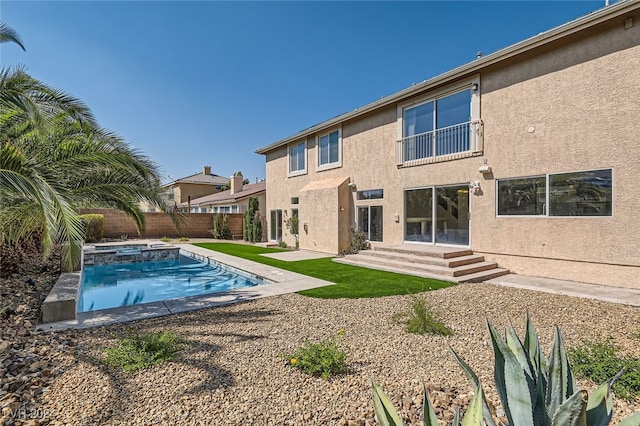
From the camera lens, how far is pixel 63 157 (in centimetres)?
817

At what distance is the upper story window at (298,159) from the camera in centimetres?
2352

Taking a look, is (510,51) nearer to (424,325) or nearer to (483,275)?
(483,275)

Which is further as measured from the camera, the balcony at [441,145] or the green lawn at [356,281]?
the balcony at [441,145]

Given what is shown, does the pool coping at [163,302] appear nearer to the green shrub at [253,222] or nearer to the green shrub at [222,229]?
the green shrub at [253,222]

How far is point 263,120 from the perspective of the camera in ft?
100

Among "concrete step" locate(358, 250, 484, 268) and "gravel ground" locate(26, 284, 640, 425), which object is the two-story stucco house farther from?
"gravel ground" locate(26, 284, 640, 425)

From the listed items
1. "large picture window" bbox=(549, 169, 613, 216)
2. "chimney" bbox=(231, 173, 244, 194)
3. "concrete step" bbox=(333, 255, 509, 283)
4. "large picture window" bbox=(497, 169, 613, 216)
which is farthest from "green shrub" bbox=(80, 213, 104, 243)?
"large picture window" bbox=(549, 169, 613, 216)

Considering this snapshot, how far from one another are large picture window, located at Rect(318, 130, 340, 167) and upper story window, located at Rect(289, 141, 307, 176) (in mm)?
1593

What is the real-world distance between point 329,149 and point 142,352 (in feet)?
58.5

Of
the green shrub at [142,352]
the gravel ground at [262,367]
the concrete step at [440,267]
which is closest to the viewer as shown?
the gravel ground at [262,367]

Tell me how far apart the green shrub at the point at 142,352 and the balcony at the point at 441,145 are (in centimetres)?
1292

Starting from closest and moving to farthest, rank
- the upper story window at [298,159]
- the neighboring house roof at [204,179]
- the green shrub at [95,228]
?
1. the upper story window at [298,159]
2. the green shrub at [95,228]
3. the neighboring house roof at [204,179]

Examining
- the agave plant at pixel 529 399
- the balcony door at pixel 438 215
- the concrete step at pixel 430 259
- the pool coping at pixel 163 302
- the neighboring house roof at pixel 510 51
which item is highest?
the neighboring house roof at pixel 510 51

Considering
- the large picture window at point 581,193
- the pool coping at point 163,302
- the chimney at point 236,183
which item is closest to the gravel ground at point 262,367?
the pool coping at point 163,302
